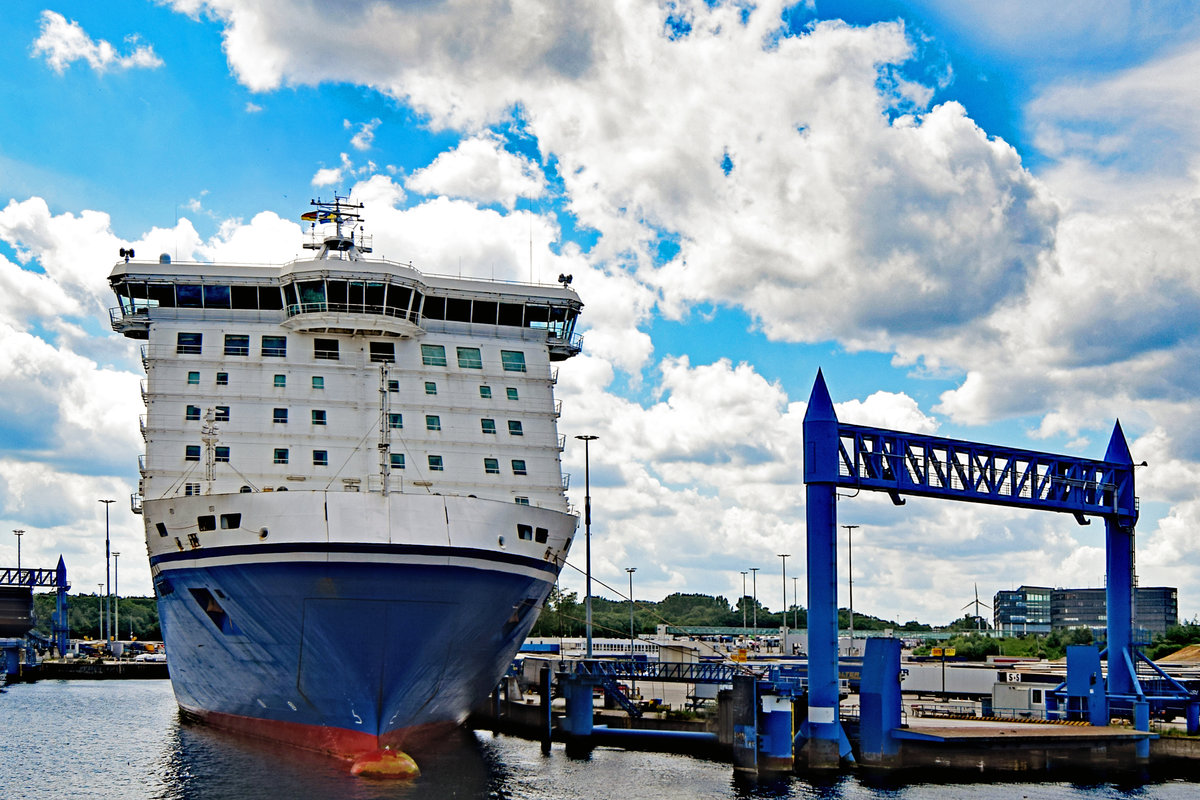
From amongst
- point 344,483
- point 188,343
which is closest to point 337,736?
point 344,483

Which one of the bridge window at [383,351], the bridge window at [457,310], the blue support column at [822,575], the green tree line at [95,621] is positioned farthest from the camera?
the green tree line at [95,621]

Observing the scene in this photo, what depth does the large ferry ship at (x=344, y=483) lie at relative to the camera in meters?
36.9

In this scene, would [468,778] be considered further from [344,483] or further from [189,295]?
[189,295]

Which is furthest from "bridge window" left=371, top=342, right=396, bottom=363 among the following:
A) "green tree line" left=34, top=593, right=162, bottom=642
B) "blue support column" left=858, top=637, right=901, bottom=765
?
"green tree line" left=34, top=593, right=162, bottom=642

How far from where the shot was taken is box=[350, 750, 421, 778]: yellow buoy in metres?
36.8

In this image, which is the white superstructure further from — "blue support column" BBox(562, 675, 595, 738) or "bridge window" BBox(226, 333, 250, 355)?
"blue support column" BBox(562, 675, 595, 738)

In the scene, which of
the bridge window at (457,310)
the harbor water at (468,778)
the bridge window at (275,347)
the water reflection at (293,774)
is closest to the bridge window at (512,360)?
the bridge window at (457,310)

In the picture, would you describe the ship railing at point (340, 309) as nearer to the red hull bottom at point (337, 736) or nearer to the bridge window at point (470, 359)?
the bridge window at point (470, 359)

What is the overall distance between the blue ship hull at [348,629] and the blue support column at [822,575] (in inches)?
372

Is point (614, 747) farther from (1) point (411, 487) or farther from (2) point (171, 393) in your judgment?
(2) point (171, 393)

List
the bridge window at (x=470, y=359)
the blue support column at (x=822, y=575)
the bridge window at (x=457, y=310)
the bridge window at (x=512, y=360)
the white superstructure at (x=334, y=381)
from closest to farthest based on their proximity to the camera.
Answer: the blue support column at (x=822, y=575) → the white superstructure at (x=334, y=381) → the bridge window at (x=470, y=359) → the bridge window at (x=512, y=360) → the bridge window at (x=457, y=310)

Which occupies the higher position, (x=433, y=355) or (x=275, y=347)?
(x=275, y=347)

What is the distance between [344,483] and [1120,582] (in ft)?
104

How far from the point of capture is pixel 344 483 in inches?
1719
